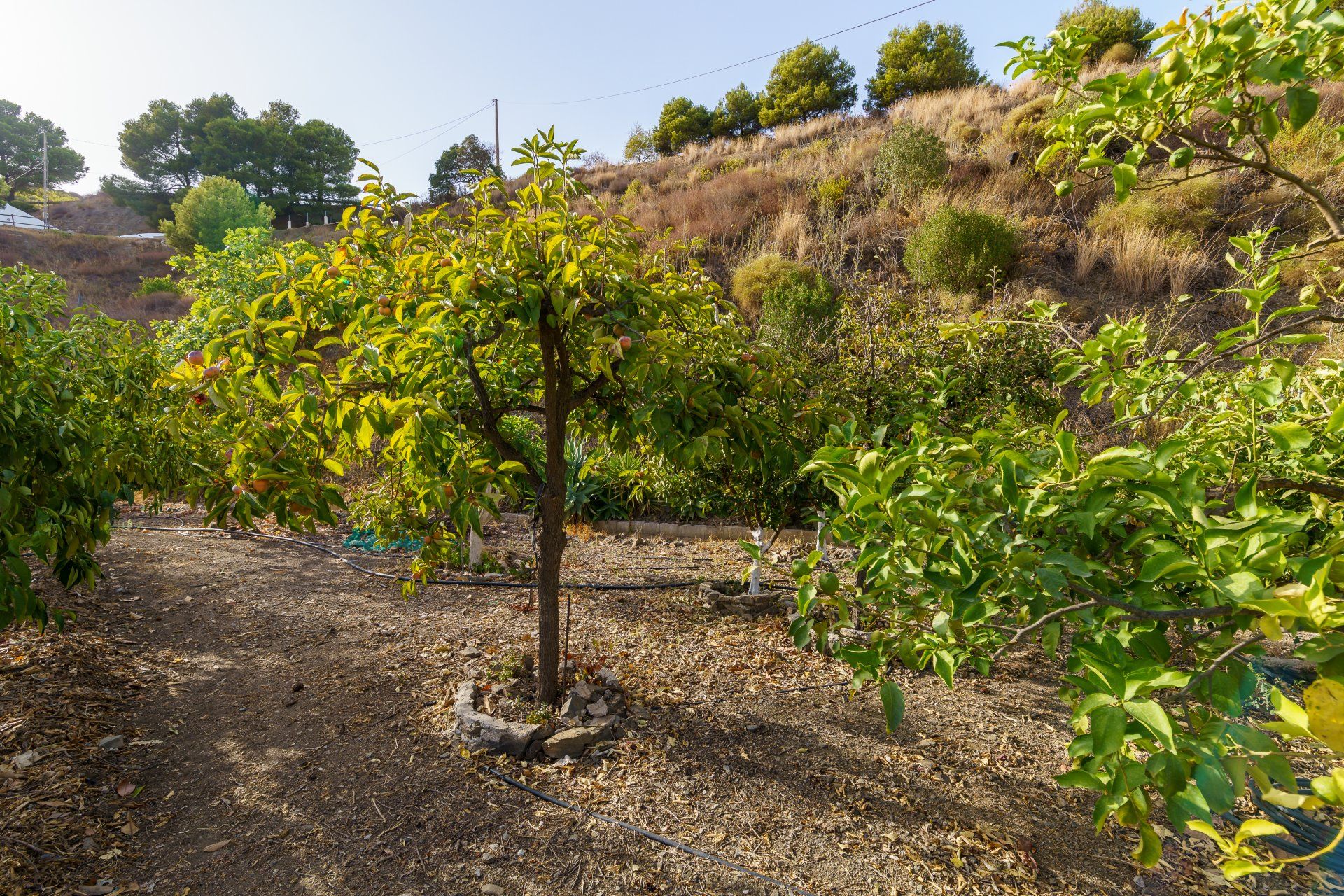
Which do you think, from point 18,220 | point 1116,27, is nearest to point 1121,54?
point 1116,27

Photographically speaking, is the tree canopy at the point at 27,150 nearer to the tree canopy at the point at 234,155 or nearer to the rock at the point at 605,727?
the tree canopy at the point at 234,155

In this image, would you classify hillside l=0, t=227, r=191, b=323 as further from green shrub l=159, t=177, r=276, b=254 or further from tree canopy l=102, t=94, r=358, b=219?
tree canopy l=102, t=94, r=358, b=219

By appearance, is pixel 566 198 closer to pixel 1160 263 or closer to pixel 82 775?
pixel 82 775

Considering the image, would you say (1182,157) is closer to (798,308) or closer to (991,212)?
(798,308)

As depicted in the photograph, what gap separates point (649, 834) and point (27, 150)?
49572mm

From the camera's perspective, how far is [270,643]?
3309mm

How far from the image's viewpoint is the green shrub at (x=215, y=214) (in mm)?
17766

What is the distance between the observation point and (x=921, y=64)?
17453 millimetres

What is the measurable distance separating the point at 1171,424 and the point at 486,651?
6248mm

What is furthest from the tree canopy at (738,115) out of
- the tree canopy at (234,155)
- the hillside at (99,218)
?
the hillside at (99,218)

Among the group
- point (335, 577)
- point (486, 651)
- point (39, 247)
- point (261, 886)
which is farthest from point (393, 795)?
point (39, 247)

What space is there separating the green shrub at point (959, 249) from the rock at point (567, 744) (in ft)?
25.3

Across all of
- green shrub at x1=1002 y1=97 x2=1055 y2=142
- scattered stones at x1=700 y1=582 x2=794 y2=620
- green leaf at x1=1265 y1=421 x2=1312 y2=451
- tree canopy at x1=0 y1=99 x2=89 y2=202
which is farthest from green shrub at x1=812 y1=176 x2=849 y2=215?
tree canopy at x1=0 y1=99 x2=89 y2=202

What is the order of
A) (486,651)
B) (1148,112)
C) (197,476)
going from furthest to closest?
1. (486,651)
2. (197,476)
3. (1148,112)
